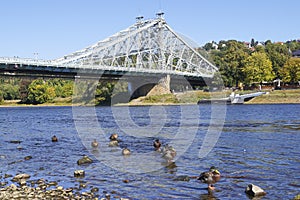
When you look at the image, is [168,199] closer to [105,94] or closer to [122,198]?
[122,198]

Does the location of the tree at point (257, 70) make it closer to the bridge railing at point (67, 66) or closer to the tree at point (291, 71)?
the tree at point (291, 71)

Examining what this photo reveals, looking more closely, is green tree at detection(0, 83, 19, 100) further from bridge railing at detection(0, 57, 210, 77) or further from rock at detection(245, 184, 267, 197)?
rock at detection(245, 184, 267, 197)

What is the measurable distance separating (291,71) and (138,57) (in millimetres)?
35286

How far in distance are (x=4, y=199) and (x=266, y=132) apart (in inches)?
912

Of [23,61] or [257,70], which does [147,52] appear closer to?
[257,70]

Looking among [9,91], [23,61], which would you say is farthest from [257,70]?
[9,91]

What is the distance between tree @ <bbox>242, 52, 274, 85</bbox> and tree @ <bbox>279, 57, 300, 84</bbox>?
323 cm

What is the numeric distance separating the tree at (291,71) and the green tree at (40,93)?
205ft

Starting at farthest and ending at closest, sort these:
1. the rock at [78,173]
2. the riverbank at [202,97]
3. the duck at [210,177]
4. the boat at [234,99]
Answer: the boat at [234,99]
the riverbank at [202,97]
the rock at [78,173]
the duck at [210,177]

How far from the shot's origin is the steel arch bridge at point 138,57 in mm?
76900

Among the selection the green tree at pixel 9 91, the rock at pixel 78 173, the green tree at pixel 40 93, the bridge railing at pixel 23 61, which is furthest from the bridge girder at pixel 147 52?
the rock at pixel 78 173

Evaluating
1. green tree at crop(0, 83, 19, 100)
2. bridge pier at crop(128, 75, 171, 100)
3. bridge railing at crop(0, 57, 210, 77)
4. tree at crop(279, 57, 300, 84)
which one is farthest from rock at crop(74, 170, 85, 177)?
green tree at crop(0, 83, 19, 100)

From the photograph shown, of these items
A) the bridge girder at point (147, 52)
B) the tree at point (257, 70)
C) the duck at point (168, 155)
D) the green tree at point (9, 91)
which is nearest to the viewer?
the duck at point (168, 155)

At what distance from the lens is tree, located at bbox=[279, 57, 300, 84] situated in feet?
309
